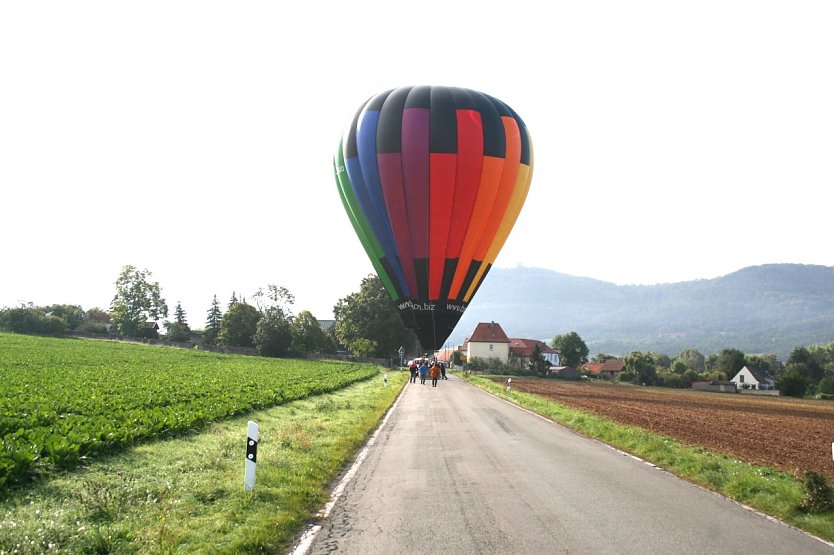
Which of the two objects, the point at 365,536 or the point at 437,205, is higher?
the point at 437,205

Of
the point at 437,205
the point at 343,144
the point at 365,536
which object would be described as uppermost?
the point at 343,144

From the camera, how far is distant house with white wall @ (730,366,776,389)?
117 m

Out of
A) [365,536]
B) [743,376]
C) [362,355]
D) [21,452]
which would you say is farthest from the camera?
[743,376]

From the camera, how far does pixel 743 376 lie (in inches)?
4801

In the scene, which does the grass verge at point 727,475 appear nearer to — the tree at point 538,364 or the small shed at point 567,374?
the tree at point 538,364

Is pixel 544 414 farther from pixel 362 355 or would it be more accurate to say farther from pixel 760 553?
pixel 362 355

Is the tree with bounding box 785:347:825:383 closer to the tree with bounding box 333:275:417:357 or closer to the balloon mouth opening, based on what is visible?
the tree with bounding box 333:275:417:357

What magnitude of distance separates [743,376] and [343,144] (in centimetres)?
11534

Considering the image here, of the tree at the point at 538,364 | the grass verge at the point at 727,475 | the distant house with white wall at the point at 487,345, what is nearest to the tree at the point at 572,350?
the distant house with white wall at the point at 487,345

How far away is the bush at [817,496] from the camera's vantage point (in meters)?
8.51

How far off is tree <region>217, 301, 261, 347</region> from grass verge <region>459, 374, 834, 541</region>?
275ft

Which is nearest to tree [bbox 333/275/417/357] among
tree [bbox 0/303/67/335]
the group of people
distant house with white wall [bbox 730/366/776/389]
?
the group of people

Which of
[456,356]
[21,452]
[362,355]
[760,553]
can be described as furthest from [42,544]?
[456,356]

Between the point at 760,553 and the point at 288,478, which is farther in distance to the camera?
the point at 288,478
